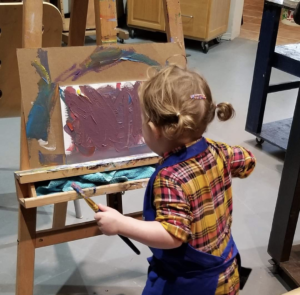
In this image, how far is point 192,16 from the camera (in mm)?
3969

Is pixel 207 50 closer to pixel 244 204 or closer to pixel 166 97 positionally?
pixel 244 204

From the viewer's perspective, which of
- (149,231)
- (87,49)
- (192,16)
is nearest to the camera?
(149,231)

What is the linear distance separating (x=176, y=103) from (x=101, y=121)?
1.42ft

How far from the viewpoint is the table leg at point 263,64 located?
7.39ft

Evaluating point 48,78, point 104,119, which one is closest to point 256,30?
point 104,119

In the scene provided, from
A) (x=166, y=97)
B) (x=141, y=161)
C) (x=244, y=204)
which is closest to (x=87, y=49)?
(x=141, y=161)

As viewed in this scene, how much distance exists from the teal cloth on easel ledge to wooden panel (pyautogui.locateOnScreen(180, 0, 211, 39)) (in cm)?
305

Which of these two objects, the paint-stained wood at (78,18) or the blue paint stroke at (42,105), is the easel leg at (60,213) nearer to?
the blue paint stroke at (42,105)

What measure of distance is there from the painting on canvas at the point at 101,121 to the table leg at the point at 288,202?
49 centimetres

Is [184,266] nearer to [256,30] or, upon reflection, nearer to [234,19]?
[234,19]

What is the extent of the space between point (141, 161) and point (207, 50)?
10.2ft

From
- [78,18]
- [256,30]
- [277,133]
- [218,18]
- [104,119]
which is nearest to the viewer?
[104,119]

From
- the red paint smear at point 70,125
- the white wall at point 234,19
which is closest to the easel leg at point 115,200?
the red paint smear at point 70,125

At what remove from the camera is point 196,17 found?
13.0ft
